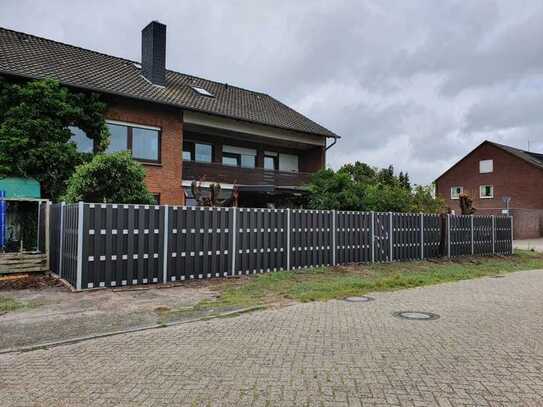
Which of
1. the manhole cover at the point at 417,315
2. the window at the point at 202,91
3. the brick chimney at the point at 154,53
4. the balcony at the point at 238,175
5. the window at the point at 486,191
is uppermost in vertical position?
the brick chimney at the point at 154,53

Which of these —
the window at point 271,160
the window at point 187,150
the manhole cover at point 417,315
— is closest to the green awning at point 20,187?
the window at point 187,150

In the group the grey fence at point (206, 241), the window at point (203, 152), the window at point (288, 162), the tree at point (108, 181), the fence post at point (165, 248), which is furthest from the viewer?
the window at point (288, 162)

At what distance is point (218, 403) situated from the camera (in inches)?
145

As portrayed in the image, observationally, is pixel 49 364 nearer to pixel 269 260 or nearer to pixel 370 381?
pixel 370 381

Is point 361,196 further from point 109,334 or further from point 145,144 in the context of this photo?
point 109,334

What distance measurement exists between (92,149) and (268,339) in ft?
47.9

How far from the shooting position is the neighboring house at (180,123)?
18.6 meters

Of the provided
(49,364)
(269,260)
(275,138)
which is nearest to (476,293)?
(269,260)

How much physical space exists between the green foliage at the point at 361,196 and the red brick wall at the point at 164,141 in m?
6.10

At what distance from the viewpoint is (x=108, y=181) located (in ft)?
37.5

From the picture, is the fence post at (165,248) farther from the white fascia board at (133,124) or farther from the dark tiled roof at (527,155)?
the dark tiled roof at (527,155)

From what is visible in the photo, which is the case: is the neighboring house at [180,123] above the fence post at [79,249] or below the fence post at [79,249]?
above

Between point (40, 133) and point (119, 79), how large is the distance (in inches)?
208

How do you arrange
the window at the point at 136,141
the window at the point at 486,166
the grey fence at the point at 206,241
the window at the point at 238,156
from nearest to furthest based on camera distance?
the grey fence at the point at 206,241, the window at the point at 136,141, the window at the point at 238,156, the window at the point at 486,166
